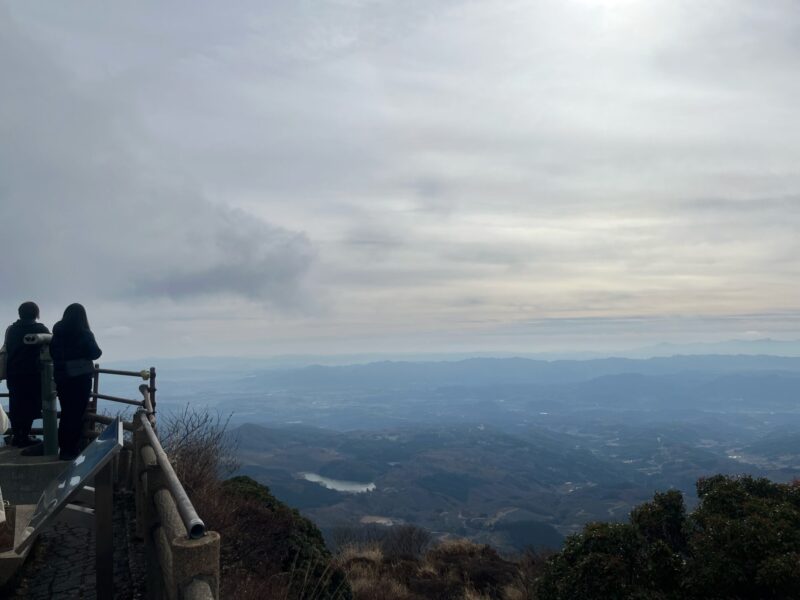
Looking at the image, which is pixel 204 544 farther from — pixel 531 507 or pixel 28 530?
pixel 531 507

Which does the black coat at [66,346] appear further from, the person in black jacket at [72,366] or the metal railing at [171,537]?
the metal railing at [171,537]

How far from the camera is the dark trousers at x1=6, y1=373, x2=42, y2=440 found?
9.75m

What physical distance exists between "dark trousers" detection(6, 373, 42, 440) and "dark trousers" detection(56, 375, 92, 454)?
1.18 meters

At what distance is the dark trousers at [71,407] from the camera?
28.6 ft

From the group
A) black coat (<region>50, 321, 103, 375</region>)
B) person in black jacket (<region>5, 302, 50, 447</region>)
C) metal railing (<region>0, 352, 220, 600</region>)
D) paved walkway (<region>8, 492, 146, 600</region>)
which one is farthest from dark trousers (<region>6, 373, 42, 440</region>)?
paved walkway (<region>8, 492, 146, 600</region>)

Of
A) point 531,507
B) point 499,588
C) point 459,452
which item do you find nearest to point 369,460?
point 459,452

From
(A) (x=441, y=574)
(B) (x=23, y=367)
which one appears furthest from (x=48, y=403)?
(A) (x=441, y=574)

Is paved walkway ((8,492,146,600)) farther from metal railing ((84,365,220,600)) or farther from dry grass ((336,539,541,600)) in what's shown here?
dry grass ((336,539,541,600))

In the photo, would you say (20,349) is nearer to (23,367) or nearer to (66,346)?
(23,367)

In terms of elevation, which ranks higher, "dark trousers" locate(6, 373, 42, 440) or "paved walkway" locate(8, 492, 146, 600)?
"dark trousers" locate(6, 373, 42, 440)

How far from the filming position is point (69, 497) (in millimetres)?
3977

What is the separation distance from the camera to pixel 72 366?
28.3ft

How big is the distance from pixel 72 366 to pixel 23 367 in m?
1.72

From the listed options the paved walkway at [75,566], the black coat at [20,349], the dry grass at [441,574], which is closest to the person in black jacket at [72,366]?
the black coat at [20,349]
